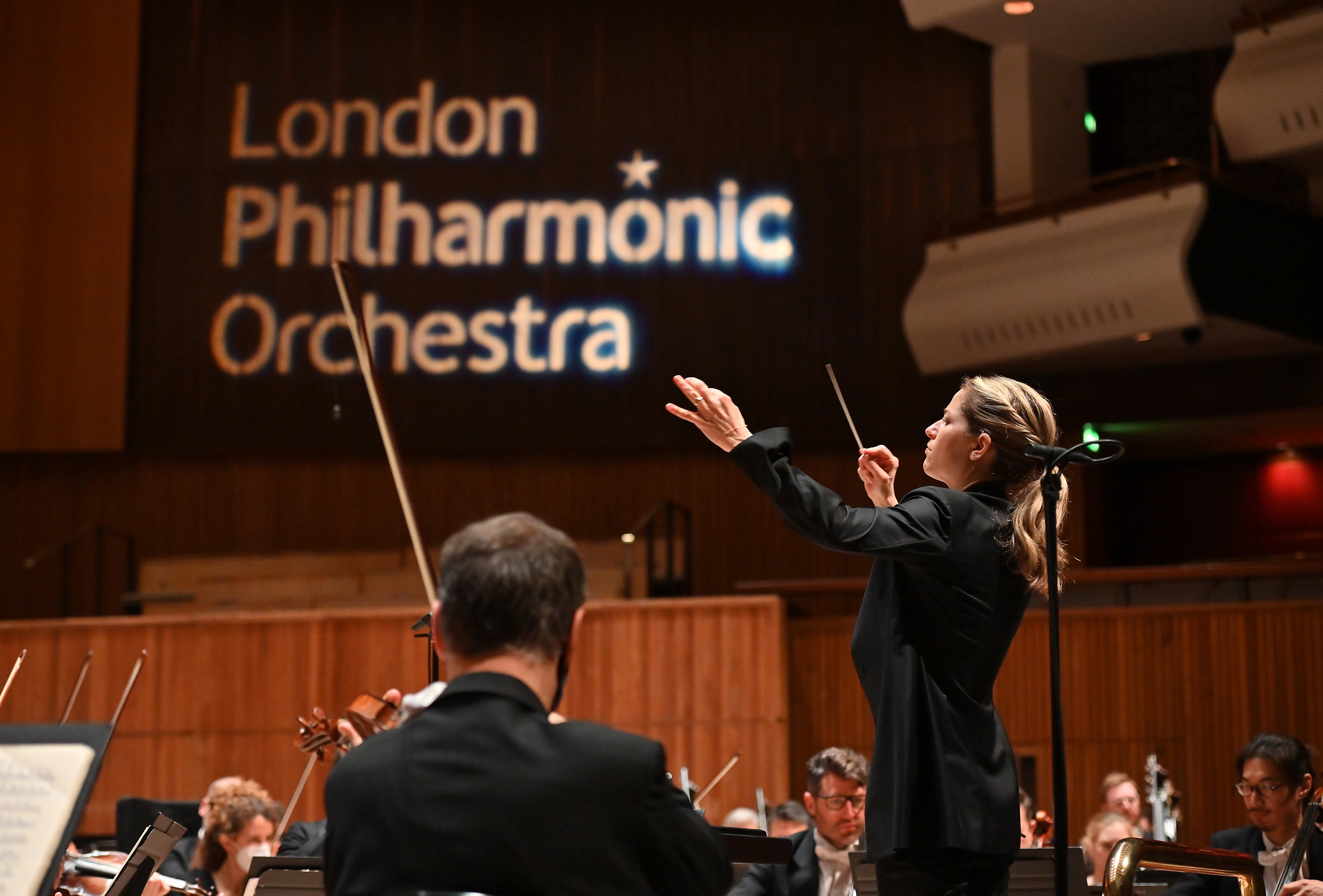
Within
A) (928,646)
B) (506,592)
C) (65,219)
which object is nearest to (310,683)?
(65,219)

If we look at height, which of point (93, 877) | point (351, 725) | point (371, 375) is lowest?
point (93, 877)

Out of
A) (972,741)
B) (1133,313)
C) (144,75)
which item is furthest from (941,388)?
(972,741)

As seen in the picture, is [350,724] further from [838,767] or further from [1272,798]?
[1272,798]

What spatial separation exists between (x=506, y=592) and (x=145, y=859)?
136 cm

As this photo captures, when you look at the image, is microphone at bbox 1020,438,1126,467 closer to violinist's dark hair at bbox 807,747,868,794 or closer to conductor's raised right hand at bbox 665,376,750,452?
conductor's raised right hand at bbox 665,376,750,452

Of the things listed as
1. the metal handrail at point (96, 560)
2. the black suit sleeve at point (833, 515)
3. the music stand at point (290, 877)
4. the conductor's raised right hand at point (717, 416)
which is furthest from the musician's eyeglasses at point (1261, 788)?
the metal handrail at point (96, 560)

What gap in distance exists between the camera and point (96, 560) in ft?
36.6

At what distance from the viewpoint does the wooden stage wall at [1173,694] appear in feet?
27.6

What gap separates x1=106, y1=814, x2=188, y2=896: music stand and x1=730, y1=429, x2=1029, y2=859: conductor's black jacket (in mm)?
1213

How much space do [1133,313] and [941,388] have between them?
160cm

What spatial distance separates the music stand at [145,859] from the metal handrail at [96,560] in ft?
28.7

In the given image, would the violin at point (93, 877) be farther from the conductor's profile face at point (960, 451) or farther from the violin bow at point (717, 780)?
the conductor's profile face at point (960, 451)

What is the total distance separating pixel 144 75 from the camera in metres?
11.6

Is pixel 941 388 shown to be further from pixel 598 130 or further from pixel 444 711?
pixel 444 711
